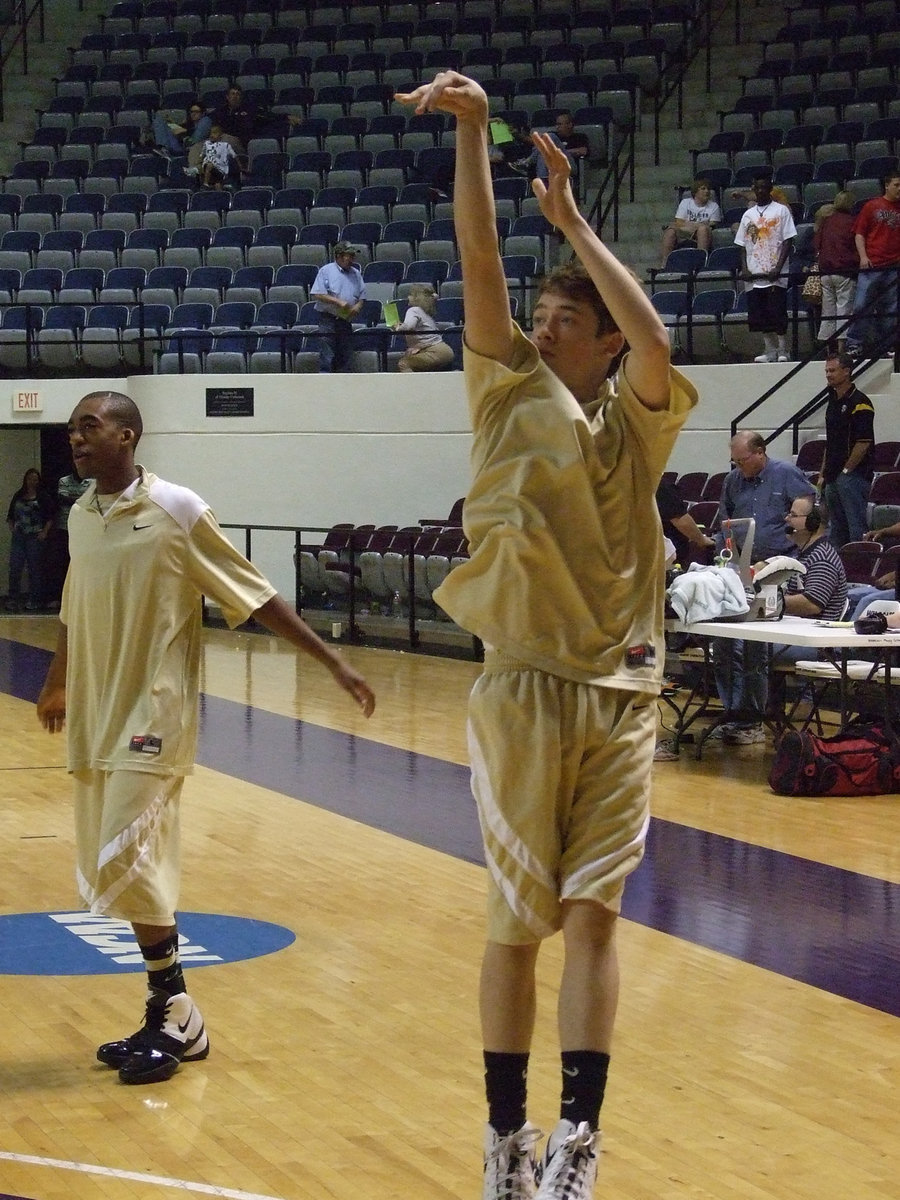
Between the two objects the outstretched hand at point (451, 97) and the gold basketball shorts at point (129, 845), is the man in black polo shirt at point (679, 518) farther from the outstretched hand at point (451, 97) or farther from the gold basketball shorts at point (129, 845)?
the outstretched hand at point (451, 97)

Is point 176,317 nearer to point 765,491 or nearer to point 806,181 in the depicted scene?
point 806,181

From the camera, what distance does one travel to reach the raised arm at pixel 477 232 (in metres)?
2.86

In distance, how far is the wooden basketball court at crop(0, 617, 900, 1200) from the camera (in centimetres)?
354

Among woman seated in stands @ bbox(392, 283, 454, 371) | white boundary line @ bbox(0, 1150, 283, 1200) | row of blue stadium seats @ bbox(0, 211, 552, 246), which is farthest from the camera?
row of blue stadium seats @ bbox(0, 211, 552, 246)

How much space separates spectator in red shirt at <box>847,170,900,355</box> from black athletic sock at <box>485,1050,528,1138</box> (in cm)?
1168

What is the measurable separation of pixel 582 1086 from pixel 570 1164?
13cm

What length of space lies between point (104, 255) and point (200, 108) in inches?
105

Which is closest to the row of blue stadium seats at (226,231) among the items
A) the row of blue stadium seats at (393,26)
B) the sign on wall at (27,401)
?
the sign on wall at (27,401)

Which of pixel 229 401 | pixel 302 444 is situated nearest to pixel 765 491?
pixel 302 444

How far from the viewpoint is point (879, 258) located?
14.2m

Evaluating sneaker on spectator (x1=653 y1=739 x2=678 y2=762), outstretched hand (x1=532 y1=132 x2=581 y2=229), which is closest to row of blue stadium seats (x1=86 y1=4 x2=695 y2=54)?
sneaker on spectator (x1=653 y1=739 x2=678 y2=762)

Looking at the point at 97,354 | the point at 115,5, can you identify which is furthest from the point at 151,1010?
the point at 115,5

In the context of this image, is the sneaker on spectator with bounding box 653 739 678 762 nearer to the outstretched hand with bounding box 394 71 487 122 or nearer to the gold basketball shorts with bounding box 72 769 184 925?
the gold basketball shorts with bounding box 72 769 184 925

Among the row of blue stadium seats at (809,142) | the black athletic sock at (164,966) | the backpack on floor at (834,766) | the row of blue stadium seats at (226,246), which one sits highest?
the row of blue stadium seats at (809,142)
